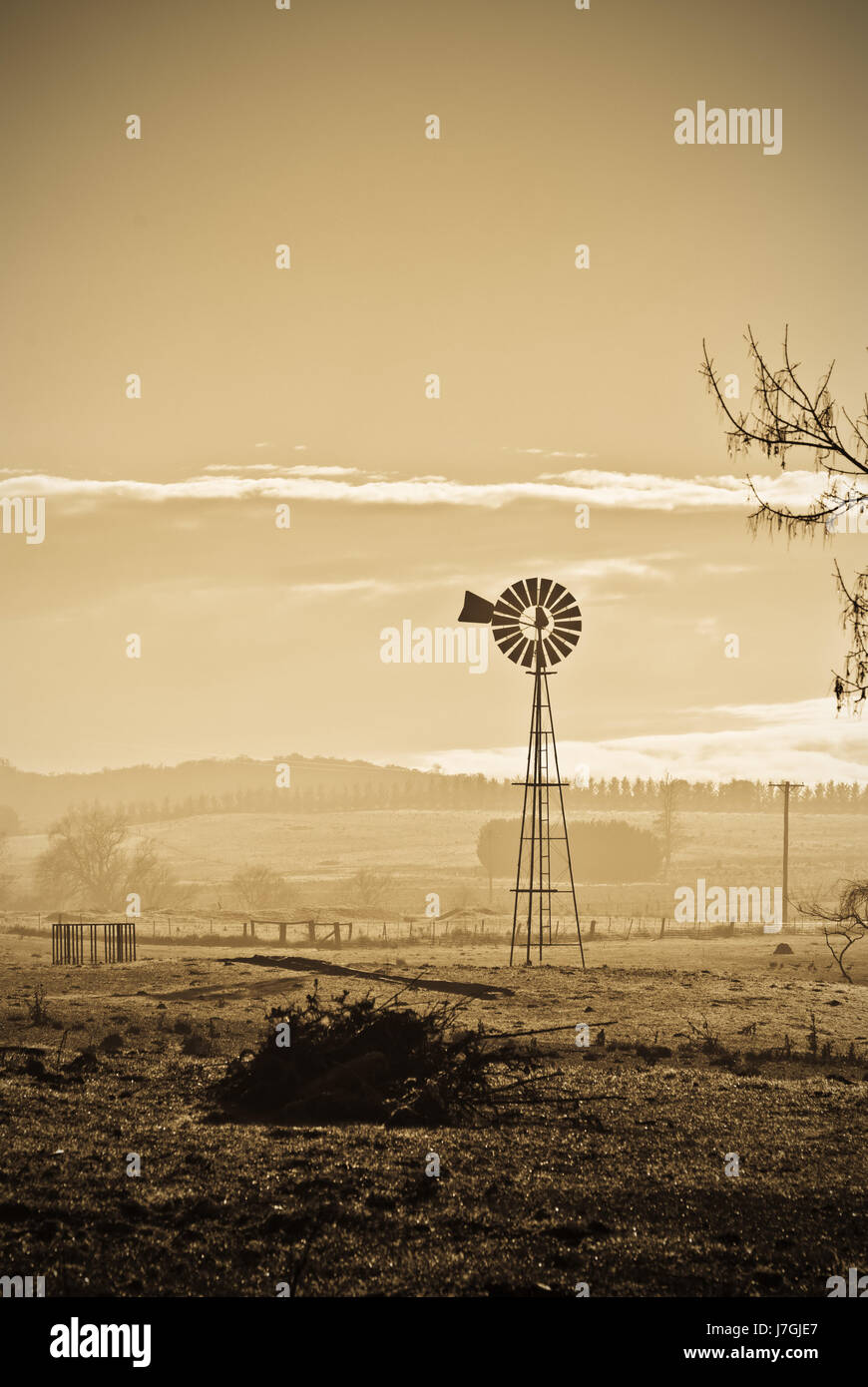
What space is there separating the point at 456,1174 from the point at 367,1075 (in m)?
3.77

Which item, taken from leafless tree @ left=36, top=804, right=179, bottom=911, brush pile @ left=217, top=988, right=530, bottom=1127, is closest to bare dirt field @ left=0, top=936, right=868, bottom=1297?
brush pile @ left=217, top=988, right=530, bottom=1127

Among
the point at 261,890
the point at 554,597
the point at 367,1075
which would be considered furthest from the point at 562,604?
the point at 261,890

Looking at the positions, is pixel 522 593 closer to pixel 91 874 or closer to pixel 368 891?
pixel 368 891

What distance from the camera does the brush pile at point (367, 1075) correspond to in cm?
1394

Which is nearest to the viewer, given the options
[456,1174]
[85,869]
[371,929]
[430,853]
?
[456,1174]

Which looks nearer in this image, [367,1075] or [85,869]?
[367,1075]

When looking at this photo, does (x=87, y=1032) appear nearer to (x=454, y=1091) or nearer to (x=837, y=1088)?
(x=454, y=1091)

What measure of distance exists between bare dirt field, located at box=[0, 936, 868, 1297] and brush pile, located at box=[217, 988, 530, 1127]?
1.62 feet

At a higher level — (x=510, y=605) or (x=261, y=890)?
(x=510, y=605)

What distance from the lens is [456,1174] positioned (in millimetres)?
11367

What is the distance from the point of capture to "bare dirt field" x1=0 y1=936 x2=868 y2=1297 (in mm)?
8773
